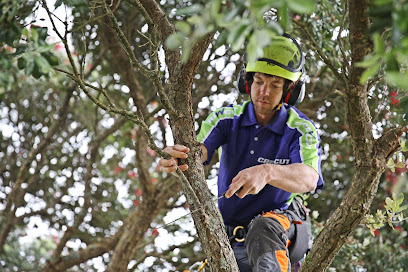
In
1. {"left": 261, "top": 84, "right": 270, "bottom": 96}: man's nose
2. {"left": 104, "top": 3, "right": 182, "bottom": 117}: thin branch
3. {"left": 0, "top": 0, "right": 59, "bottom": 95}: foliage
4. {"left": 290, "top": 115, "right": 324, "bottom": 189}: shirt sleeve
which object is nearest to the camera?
{"left": 0, "top": 0, "right": 59, "bottom": 95}: foliage

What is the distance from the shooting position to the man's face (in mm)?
2857

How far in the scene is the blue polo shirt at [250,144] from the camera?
283 cm

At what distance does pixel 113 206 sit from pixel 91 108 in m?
1.31

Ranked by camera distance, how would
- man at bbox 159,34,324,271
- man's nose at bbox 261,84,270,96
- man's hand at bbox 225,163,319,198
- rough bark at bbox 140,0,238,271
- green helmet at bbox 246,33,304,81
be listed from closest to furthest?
rough bark at bbox 140,0,238,271, man's hand at bbox 225,163,319,198, man at bbox 159,34,324,271, green helmet at bbox 246,33,304,81, man's nose at bbox 261,84,270,96

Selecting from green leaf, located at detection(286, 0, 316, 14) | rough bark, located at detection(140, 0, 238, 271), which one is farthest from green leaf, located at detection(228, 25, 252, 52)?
rough bark, located at detection(140, 0, 238, 271)

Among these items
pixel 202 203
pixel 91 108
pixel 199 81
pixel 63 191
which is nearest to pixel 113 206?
pixel 63 191

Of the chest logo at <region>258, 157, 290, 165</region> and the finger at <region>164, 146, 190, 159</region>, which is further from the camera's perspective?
the chest logo at <region>258, 157, 290, 165</region>

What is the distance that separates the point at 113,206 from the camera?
6.66 metres

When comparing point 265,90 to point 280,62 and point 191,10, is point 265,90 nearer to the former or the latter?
point 280,62

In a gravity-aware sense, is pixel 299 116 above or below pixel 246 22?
above

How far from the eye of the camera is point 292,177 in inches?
96.2

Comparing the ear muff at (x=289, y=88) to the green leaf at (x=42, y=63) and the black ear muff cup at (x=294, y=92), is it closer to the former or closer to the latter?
the black ear muff cup at (x=294, y=92)

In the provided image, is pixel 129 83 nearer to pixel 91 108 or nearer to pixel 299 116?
pixel 91 108

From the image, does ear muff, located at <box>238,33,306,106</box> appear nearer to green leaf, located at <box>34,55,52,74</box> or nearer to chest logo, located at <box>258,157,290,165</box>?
chest logo, located at <box>258,157,290,165</box>
